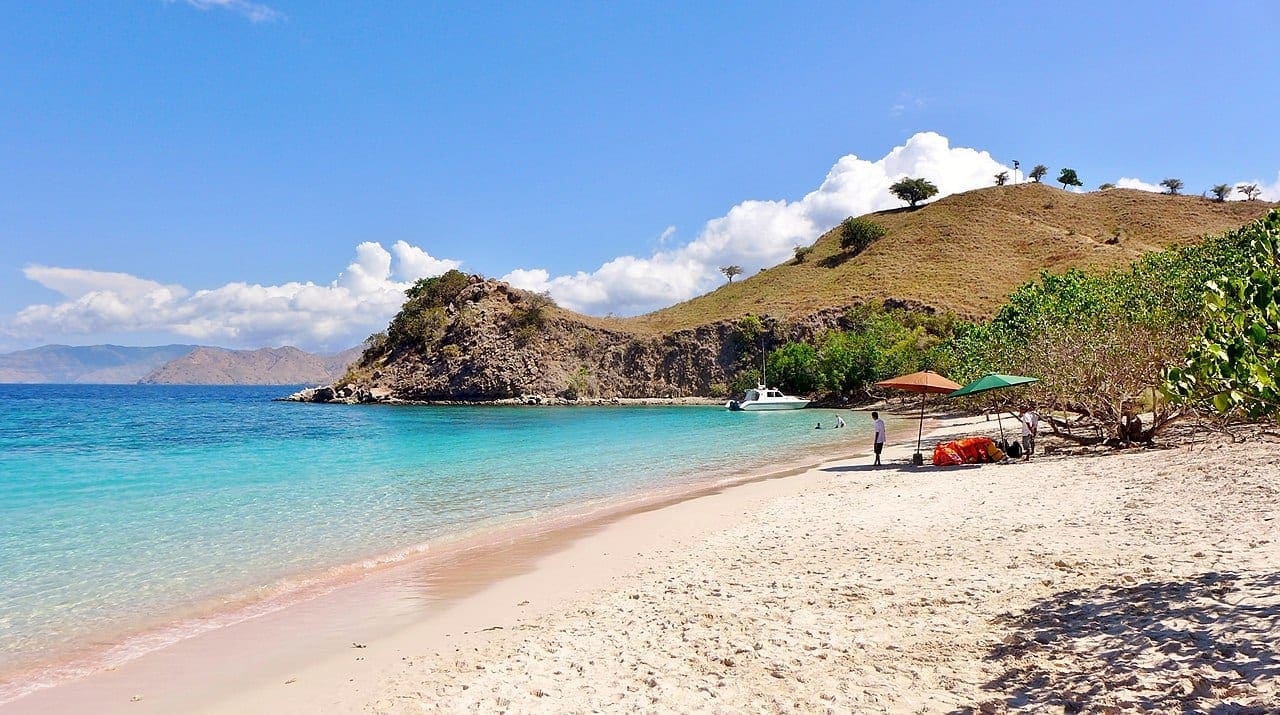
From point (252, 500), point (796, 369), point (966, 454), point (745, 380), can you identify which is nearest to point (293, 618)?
point (252, 500)

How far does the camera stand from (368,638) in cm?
728

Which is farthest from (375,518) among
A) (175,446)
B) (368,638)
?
(175,446)

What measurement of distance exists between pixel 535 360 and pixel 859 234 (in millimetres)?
50166

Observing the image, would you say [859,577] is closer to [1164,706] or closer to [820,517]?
[1164,706]

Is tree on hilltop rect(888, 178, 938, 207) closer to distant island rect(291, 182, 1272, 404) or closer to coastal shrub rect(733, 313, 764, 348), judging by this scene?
distant island rect(291, 182, 1272, 404)

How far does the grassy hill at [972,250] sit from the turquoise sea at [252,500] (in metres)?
51.8

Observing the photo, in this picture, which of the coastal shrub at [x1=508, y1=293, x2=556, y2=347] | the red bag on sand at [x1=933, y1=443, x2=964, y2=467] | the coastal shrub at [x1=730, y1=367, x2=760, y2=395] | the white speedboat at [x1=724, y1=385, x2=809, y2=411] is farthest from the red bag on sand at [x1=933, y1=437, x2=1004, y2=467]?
the coastal shrub at [x1=508, y1=293, x2=556, y2=347]

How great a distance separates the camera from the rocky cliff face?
86.1 m

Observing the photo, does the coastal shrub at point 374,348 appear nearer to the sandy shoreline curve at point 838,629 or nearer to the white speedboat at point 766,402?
the white speedboat at point 766,402

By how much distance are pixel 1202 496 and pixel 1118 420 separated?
875 centimetres

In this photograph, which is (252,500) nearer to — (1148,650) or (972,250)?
(1148,650)

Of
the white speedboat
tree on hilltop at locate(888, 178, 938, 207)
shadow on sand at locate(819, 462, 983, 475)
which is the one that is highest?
tree on hilltop at locate(888, 178, 938, 207)

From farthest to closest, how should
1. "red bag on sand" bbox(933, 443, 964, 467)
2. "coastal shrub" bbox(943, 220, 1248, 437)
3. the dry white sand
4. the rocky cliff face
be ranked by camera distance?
the rocky cliff face
"red bag on sand" bbox(933, 443, 964, 467)
"coastal shrub" bbox(943, 220, 1248, 437)
the dry white sand

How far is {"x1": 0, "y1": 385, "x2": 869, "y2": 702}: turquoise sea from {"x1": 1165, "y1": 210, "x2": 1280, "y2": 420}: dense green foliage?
9860mm
